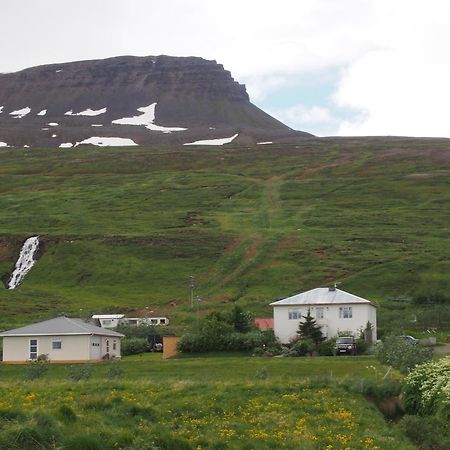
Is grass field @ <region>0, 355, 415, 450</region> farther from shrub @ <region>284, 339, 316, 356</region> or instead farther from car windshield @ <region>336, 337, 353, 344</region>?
car windshield @ <region>336, 337, 353, 344</region>

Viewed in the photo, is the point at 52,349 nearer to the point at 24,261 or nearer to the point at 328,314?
the point at 328,314

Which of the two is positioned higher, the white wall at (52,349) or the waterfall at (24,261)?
the waterfall at (24,261)

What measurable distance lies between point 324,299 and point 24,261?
49529mm

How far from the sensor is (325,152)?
184250mm

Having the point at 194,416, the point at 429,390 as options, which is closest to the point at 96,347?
the point at 429,390

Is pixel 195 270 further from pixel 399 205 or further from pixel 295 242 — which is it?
pixel 399 205

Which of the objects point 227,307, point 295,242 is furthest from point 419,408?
point 295,242

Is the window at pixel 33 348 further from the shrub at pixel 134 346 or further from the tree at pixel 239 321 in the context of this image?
the tree at pixel 239 321

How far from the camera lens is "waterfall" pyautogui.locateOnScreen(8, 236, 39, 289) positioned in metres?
100

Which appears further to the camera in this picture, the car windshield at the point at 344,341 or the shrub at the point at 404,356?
the car windshield at the point at 344,341

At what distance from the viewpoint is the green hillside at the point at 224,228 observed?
89125 mm

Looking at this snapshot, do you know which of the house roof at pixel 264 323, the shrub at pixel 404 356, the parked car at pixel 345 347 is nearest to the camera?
the shrub at pixel 404 356

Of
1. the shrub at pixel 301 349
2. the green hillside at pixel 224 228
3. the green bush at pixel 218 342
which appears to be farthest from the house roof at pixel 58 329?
the green hillside at pixel 224 228

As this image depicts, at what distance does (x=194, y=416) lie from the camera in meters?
21.2
